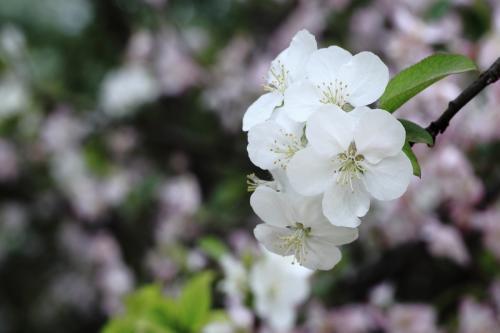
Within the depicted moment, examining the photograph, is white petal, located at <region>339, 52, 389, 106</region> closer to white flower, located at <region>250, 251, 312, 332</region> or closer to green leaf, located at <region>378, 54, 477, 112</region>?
green leaf, located at <region>378, 54, 477, 112</region>

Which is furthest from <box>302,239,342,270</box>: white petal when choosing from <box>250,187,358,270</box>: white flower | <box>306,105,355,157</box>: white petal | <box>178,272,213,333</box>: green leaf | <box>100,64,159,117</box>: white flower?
<box>100,64,159,117</box>: white flower

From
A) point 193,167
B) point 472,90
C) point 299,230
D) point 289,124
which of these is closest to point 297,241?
point 299,230

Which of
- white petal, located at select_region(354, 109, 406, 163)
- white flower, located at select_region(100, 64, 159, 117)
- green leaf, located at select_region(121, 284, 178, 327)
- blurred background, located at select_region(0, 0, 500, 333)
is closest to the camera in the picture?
white petal, located at select_region(354, 109, 406, 163)

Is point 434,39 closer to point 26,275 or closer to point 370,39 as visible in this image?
point 370,39

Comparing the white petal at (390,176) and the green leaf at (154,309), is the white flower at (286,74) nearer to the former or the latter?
the white petal at (390,176)

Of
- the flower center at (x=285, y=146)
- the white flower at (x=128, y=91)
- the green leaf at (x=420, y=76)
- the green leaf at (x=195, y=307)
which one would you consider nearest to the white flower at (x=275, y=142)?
the flower center at (x=285, y=146)

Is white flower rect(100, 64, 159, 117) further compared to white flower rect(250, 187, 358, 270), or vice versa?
white flower rect(100, 64, 159, 117)

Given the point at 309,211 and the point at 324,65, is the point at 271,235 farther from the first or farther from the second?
the point at 324,65
